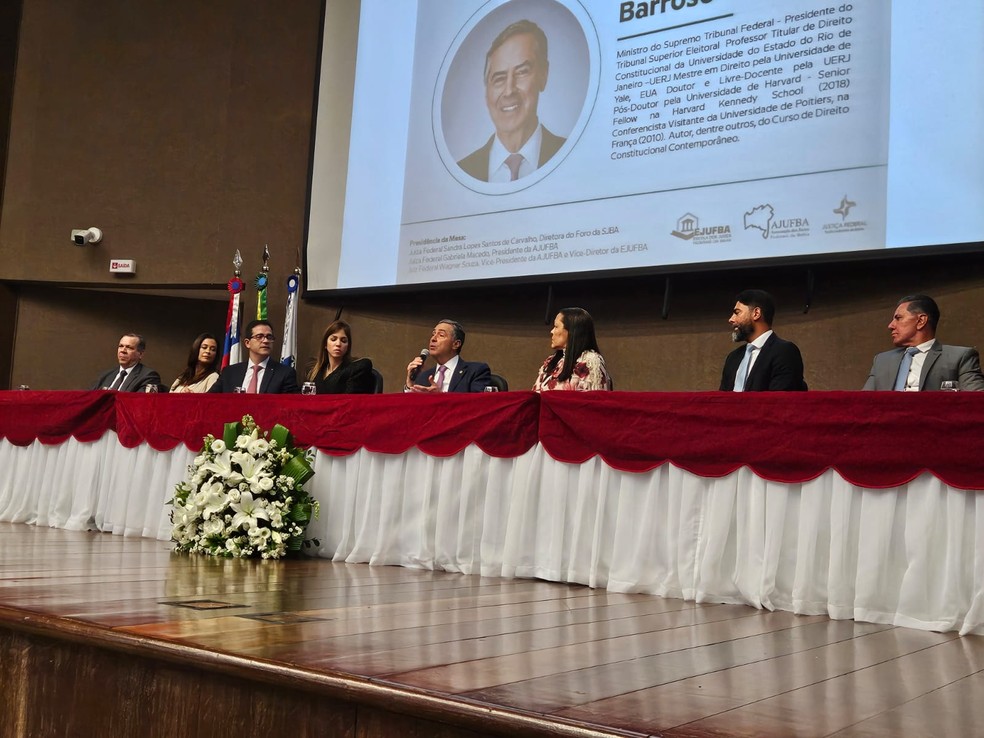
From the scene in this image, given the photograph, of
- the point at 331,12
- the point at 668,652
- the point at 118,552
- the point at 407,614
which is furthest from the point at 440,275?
the point at 668,652

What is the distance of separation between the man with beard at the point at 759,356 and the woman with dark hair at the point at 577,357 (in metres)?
0.53

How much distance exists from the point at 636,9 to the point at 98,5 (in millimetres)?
5349

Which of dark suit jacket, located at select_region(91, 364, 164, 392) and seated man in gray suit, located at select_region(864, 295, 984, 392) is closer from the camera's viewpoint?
seated man in gray suit, located at select_region(864, 295, 984, 392)

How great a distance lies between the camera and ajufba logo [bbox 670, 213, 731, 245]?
5.46 m

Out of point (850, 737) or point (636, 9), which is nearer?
point (850, 737)

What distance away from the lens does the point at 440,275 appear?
671 centimetres

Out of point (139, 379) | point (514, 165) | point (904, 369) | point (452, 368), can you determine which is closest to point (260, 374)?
point (452, 368)

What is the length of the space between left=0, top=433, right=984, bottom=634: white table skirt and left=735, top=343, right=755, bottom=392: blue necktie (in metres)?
1.10

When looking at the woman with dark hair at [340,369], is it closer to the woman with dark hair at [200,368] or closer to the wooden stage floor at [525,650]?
the woman with dark hair at [200,368]

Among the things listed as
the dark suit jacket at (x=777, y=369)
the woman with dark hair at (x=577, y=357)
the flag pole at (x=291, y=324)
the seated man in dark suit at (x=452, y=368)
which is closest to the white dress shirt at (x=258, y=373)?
the seated man in dark suit at (x=452, y=368)

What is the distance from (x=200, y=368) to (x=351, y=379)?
1.31m

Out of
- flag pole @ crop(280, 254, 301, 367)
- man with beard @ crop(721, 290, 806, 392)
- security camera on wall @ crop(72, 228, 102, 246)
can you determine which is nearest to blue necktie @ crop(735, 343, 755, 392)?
man with beard @ crop(721, 290, 806, 392)

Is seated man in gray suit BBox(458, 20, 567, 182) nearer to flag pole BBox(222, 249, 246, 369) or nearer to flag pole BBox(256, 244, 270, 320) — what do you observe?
flag pole BBox(256, 244, 270, 320)

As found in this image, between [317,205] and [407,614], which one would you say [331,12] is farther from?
[407,614]
